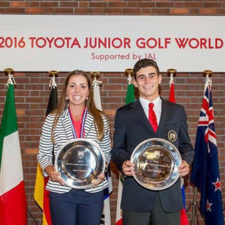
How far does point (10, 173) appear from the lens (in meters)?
3.55

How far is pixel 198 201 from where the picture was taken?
13.1 ft

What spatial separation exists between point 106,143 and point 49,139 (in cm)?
39

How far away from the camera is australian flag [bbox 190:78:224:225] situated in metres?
A: 3.54

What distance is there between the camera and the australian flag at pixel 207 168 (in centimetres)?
354

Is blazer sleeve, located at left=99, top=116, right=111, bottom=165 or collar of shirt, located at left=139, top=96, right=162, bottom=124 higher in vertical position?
collar of shirt, located at left=139, top=96, right=162, bottom=124

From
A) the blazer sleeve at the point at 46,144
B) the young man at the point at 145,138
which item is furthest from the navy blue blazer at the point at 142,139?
the blazer sleeve at the point at 46,144

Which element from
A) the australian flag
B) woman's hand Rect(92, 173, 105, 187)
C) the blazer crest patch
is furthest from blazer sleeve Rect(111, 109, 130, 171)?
the australian flag

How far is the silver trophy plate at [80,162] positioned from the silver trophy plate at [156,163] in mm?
289

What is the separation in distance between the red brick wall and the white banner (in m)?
0.14

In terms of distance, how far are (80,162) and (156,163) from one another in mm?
517

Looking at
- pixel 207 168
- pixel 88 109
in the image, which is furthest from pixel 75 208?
pixel 207 168

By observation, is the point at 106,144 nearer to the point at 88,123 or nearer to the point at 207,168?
the point at 88,123

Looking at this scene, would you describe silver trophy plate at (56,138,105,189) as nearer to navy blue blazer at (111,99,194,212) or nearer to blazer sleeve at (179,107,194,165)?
navy blue blazer at (111,99,194,212)

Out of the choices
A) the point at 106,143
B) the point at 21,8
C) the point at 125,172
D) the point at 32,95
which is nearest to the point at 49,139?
the point at 106,143
